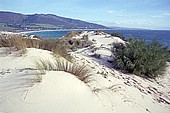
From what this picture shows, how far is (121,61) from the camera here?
10852mm

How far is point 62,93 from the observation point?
20.0 feet

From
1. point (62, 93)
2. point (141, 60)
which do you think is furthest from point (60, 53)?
point (62, 93)

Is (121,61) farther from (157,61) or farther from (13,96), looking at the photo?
(13,96)

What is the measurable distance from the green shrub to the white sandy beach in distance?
1.89 m

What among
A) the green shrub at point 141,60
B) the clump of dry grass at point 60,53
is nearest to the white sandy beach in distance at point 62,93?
the clump of dry grass at point 60,53

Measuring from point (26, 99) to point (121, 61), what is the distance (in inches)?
227

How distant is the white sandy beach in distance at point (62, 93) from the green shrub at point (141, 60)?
189 cm

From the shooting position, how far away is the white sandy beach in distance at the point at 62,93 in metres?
5.64

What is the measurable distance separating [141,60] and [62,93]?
5.25 m

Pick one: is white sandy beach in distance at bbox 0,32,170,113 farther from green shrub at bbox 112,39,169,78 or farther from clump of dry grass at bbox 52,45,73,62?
green shrub at bbox 112,39,169,78

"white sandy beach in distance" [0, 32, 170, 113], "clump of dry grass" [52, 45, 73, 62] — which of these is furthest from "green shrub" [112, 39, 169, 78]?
"clump of dry grass" [52, 45, 73, 62]

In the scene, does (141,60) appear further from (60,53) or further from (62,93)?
(62,93)

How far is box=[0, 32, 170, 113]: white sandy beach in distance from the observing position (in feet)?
18.5

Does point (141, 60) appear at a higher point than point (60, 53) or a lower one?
lower
